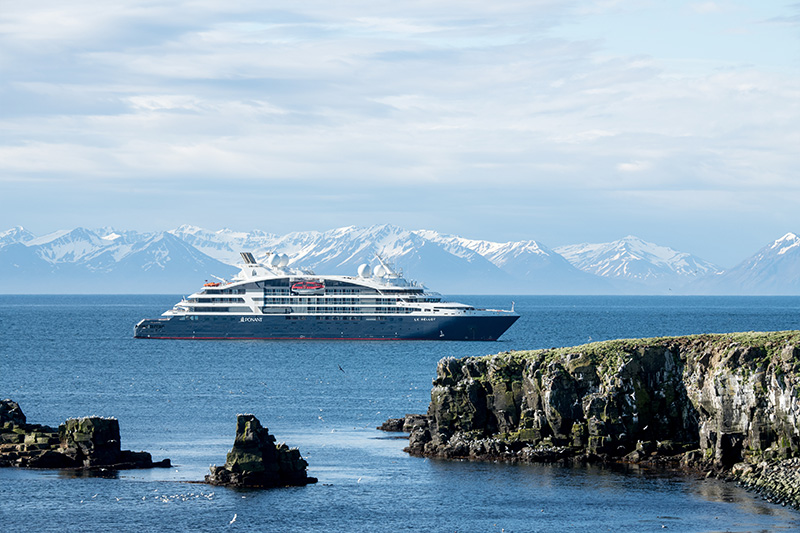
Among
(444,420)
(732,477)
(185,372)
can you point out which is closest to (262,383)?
(185,372)

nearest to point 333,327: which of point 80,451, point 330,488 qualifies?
point 80,451

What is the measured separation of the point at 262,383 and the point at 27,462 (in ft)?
159

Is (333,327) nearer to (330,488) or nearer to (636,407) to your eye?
(636,407)

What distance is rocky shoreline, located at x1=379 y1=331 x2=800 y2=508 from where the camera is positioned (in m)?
57.6

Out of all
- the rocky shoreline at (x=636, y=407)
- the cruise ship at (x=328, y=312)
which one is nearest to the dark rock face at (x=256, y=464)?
the rocky shoreline at (x=636, y=407)

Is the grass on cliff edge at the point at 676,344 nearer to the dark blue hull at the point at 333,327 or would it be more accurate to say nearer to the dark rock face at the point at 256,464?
the dark rock face at the point at 256,464

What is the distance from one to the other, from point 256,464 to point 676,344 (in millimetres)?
25056

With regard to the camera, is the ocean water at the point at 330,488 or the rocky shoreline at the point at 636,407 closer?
the ocean water at the point at 330,488

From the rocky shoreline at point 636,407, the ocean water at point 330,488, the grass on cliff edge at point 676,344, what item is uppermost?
the grass on cliff edge at point 676,344

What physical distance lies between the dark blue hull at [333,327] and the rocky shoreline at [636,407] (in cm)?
9945

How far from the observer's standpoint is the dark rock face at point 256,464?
56.1 m

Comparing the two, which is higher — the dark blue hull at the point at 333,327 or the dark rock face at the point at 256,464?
the dark blue hull at the point at 333,327

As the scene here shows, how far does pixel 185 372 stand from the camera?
12150cm

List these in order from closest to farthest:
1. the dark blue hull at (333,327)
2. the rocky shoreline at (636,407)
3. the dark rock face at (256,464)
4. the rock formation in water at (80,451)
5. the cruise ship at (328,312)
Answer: the dark rock face at (256,464)
the rocky shoreline at (636,407)
the rock formation in water at (80,451)
the dark blue hull at (333,327)
the cruise ship at (328,312)
